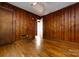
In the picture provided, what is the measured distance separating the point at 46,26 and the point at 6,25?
5.18 meters

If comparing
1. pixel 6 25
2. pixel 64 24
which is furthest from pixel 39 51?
pixel 64 24

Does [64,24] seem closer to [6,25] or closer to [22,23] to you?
[22,23]

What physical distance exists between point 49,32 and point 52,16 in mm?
1411

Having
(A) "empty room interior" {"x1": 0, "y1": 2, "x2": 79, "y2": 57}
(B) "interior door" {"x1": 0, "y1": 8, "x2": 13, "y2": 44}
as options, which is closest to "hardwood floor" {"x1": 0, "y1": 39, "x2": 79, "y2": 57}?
(A) "empty room interior" {"x1": 0, "y1": 2, "x2": 79, "y2": 57}

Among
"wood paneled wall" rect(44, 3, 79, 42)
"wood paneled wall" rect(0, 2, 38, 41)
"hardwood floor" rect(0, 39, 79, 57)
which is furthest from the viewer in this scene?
"wood paneled wall" rect(0, 2, 38, 41)

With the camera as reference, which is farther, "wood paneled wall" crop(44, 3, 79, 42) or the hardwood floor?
"wood paneled wall" crop(44, 3, 79, 42)

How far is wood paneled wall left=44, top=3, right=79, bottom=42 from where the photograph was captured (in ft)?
20.7

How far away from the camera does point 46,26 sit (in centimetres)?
1005

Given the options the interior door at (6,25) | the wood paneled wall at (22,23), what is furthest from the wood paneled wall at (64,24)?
the interior door at (6,25)

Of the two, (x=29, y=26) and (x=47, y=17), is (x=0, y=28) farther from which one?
(x=47, y=17)

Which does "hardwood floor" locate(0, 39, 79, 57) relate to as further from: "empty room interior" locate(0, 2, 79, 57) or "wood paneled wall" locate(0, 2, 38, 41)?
"wood paneled wall" locate(0, 2, 38, 41)

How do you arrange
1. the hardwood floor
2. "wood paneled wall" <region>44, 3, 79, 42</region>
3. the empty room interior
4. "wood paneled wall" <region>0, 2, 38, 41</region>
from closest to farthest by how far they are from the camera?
the hardwood floor
the empty room interior
"wood paneled wall" <region>44, 3, 79, 42</region>
"wood paneled wall" <region>0, 2, 38, 41</region>

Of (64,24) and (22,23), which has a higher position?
(22,23)

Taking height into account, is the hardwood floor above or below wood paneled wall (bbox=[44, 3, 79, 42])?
below
